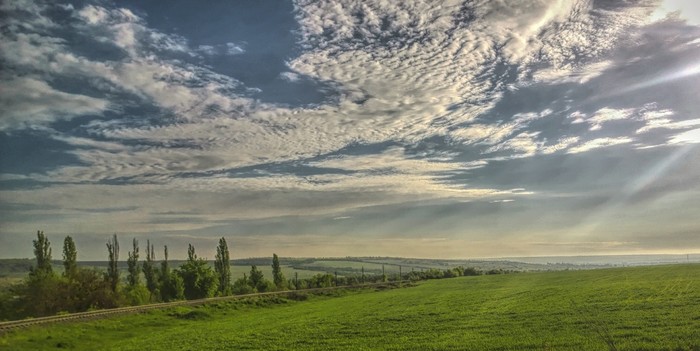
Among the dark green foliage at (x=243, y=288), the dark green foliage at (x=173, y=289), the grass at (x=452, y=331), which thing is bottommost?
the dark green foliage at (x=243, y=288)

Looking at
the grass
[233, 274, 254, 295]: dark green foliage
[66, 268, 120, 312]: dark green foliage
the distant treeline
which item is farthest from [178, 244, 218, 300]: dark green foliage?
the grass

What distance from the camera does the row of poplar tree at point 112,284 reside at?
69250 millimetres

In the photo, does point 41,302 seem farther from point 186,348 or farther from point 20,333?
point 186,348

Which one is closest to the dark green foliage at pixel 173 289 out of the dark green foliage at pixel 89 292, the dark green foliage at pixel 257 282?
the dark green foliage at pixel 257 282

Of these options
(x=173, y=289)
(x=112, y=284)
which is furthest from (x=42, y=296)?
(x=173, y=289)

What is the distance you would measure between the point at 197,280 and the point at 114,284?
1113 inches

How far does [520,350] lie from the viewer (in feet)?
82.5

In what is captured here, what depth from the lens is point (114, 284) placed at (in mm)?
82562

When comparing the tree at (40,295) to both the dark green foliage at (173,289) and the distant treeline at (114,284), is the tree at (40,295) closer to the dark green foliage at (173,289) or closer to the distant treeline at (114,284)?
the distant treeline at (114,284)

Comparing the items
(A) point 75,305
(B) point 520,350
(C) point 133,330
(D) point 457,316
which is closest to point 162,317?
(C) point 133,330

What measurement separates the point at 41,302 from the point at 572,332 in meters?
69.8

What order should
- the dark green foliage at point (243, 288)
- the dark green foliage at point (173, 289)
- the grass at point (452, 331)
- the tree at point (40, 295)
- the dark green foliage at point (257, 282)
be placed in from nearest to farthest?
the grass at point (452, 331) < the tree at point (40, 295) < the dark green foliage at point (173, 289) < the dark green foliage at point (243, 288) < the dark green foliage at point (257, 282)

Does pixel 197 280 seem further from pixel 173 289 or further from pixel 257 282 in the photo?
pixel 257 282

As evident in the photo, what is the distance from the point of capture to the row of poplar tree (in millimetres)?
69250
